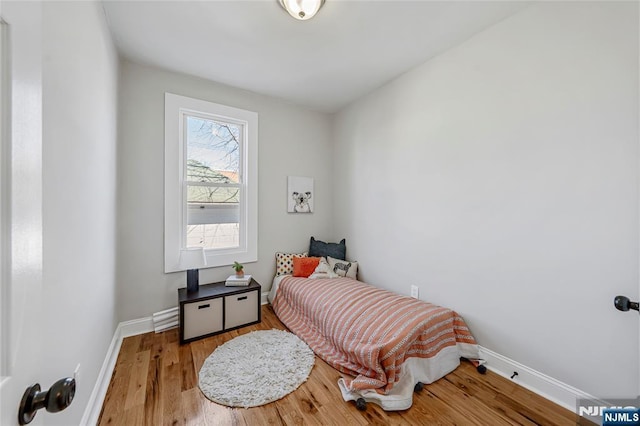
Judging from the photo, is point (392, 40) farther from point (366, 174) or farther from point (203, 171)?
point (203, 171)

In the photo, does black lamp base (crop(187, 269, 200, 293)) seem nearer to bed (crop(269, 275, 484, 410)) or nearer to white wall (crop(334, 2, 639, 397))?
bed (crop(269, 275, 484, 410))

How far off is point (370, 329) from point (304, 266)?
130cm

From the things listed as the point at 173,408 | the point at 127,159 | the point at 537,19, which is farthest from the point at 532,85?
the point at 127,159

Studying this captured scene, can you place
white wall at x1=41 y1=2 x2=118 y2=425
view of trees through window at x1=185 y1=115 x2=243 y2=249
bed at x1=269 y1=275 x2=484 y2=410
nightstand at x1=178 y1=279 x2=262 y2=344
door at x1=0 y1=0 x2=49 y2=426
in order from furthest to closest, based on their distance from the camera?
1. view of trees through window at x1=185 y1=115 x2=243 y2=249
2. nightstand at x1=178 y1=279 x2=262 y2=344
3. bed at x1=269 y1=275 x2=484 y2=410
4. white wall at x1=41 y1=2 x2=118 y2=425
5. door at x1=0 y1=0 x2=49 y2=426

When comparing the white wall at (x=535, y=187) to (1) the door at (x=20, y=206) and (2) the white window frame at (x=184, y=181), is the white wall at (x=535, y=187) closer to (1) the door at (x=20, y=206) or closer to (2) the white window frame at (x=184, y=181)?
(2) the white window frame at (x=184, y=181)

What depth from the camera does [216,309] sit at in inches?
94.2

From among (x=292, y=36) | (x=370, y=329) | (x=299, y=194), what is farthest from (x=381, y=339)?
(x=292, y=36)

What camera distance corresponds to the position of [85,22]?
135cm

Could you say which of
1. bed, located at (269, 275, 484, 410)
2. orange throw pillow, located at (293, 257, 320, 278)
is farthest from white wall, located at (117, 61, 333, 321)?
bed, located at (269, 275, 484, 410)

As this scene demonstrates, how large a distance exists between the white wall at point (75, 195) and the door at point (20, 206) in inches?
21.9

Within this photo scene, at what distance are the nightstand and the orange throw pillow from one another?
0.55 meters

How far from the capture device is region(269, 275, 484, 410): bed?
163 centimetres

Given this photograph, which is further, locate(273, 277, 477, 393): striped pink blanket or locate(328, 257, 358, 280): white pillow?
locate(328, 257, 358, 280): white pillow

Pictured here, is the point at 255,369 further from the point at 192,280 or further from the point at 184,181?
the point at 184,181
